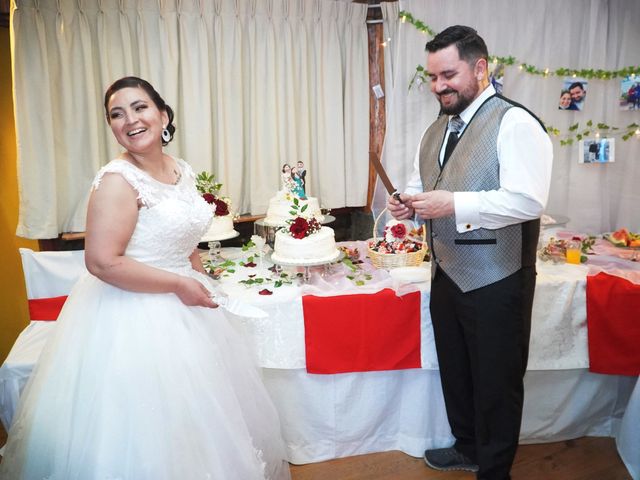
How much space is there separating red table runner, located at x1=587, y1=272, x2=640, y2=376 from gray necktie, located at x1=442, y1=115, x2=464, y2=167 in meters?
0.98

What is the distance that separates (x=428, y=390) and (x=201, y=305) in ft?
4.04

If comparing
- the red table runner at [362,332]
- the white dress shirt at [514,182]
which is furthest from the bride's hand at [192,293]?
the white dress shirt at [514,182]

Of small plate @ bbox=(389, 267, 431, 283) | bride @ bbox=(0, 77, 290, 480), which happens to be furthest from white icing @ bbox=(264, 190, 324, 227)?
bride @ bbox=(0, 77, 290, 480)

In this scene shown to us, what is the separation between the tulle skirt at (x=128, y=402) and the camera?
142cm

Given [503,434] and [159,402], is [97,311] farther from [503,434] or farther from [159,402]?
[503,434]

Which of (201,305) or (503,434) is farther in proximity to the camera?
(503,434)

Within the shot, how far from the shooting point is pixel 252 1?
3.21 meters

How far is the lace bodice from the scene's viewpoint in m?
1.55

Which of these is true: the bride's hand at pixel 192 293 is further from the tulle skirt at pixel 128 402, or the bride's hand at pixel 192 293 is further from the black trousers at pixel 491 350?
the black trousers at pixel 491 350

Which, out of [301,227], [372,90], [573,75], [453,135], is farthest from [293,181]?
[573,75]

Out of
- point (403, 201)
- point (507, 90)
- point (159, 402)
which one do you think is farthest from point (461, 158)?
point (507, 90)

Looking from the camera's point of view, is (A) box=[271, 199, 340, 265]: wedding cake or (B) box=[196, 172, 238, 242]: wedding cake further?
(B) box=[196, 172, 238, 242]: wedding cake

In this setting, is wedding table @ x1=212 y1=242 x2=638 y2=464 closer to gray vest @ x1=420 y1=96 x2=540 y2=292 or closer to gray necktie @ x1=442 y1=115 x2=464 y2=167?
gray vest @ x1=420 y1=96 x2=540 y2=292

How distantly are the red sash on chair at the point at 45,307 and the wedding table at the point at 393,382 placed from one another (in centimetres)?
86
